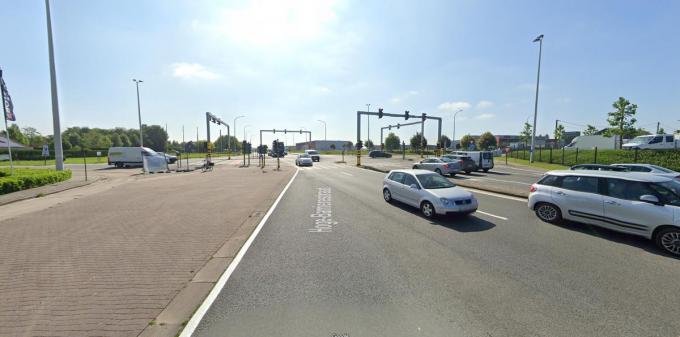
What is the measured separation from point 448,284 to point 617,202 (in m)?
5.05

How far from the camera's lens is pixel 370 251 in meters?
5.83

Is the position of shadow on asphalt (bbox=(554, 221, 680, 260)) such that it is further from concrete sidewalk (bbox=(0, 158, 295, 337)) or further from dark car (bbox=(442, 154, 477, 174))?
dark car (bbox=(442, 154, 477, 174))

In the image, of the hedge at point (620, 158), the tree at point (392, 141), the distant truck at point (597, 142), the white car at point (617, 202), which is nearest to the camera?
the white car at point (617, 202)

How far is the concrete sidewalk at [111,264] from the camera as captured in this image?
11.3 feet

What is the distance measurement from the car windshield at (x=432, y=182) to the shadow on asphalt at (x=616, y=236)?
10.2 feet

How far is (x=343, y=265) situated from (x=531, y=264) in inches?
135

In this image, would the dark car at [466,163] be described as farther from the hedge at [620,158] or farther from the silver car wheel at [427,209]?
the silver car wheel at [427,209]

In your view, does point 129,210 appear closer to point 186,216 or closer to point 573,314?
point 186,216

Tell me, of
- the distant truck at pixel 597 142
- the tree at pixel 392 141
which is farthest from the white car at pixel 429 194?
Result: the tree at pixel 392 141

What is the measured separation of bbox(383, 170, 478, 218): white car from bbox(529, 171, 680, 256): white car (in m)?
2.01

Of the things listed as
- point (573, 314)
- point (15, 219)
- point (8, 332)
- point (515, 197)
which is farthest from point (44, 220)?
point (515, 197)

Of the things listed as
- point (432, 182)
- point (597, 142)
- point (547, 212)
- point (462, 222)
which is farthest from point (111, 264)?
point (597, 142)

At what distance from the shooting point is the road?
338 cm

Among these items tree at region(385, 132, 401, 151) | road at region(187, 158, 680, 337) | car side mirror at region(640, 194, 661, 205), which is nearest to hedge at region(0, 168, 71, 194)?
road at region(187, 158, 680, 337)
